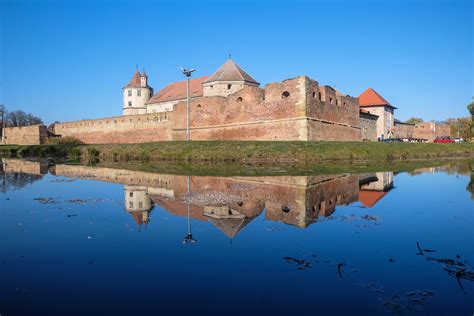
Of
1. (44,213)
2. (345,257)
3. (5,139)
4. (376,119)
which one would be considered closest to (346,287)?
(345,257)

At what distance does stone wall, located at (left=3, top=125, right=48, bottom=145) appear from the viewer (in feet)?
153

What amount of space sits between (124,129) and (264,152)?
69.2 ft

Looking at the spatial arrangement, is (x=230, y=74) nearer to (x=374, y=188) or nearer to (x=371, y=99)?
(x=371, y=99)

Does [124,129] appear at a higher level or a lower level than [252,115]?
lower

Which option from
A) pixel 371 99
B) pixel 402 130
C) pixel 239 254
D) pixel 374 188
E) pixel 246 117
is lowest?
pixel 239 254

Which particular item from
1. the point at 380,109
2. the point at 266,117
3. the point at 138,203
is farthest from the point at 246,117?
the point at 380,109

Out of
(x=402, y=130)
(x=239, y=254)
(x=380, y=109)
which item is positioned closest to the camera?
(x=239, y=254)

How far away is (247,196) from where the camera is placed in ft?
31.3

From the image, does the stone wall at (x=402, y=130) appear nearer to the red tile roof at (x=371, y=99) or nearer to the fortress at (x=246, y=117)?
the fortress at (x=246, y=117)

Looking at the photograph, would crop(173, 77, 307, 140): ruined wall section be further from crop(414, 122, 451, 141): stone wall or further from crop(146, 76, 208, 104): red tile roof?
crop(414, 122, 451, 141): stone wall

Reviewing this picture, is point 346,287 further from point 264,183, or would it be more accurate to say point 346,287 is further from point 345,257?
point 264,183

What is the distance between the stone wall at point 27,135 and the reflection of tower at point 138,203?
3948cm

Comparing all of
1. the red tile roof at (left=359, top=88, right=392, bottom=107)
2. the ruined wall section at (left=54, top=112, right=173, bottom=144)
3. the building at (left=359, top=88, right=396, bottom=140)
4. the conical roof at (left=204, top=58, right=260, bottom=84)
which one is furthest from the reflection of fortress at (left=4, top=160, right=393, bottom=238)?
the red tile roof at (left=359, top=88, right=392, bottom=107)

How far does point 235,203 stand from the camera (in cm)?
855
